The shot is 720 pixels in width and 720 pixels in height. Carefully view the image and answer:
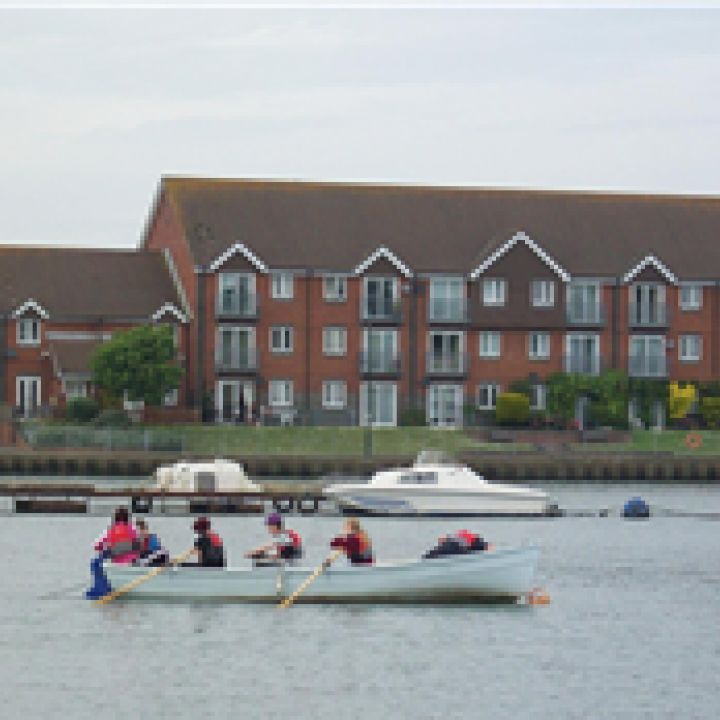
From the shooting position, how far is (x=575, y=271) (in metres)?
115

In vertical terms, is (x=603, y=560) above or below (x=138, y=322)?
below

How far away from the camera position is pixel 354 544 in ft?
176

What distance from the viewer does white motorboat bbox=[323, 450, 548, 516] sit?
8106 cm

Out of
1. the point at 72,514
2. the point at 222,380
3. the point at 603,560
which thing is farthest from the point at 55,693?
the point at 222,380

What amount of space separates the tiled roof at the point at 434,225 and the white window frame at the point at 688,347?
2950 millimetres

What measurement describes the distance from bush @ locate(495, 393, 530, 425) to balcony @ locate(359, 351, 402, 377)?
5.41 meters

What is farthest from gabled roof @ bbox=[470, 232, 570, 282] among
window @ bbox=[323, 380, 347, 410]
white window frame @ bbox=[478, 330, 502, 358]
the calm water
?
the calm water

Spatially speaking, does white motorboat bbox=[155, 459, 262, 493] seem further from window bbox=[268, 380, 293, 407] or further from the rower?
window bbox=[268, 380, 293, 407]

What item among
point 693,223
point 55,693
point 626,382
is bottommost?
point 55,693

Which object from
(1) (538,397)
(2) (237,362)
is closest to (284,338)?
(2) (237,362)

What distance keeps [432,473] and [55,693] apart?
37873 mm

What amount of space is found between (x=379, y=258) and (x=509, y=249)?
6235 millimetres

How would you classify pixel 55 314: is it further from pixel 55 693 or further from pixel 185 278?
pixel 55 693

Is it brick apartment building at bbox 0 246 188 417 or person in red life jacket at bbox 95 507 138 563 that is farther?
brick apartment building at bbox 0 246 188 417
